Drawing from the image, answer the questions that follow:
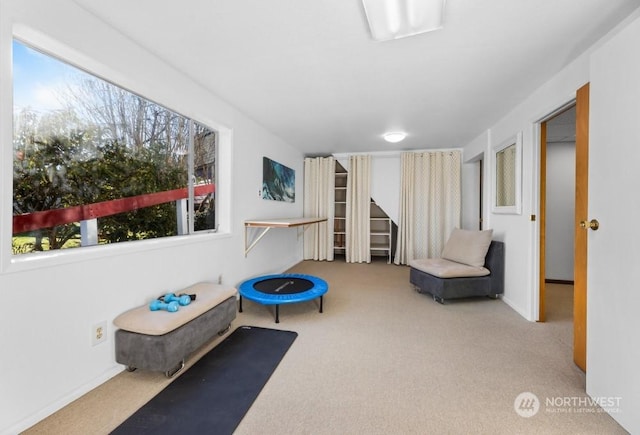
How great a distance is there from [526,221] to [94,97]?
389 centimetres

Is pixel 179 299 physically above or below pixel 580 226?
below

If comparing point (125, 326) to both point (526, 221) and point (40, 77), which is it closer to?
point (40, 77)

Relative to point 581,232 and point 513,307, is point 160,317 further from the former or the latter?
point 513,307

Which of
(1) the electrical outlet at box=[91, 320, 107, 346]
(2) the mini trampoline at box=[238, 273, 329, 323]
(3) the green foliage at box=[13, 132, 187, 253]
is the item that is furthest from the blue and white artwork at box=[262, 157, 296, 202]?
(1) the electrical outlet at box=[91, 320, 107, 346]

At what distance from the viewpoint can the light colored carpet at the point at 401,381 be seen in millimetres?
1368

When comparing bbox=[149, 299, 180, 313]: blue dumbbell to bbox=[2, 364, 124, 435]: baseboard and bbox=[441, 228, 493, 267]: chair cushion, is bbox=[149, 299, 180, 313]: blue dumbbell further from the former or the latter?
bbox=[441, 228, 493, 267]: chair cushion

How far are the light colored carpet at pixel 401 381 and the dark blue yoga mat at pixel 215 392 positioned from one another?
0.07 metres

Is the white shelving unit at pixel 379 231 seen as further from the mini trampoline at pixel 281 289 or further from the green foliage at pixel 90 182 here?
the green foliage at pixel 90 182

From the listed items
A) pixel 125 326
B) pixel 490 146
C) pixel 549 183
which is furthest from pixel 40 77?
pixel 549 183

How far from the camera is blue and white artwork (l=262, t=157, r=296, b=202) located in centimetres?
399

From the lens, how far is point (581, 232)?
1909 millimetres

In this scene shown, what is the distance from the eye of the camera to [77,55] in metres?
1.58

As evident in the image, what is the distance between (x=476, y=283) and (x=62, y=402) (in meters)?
3.68

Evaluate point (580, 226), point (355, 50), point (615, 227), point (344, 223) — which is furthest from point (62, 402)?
point (344, 223)
